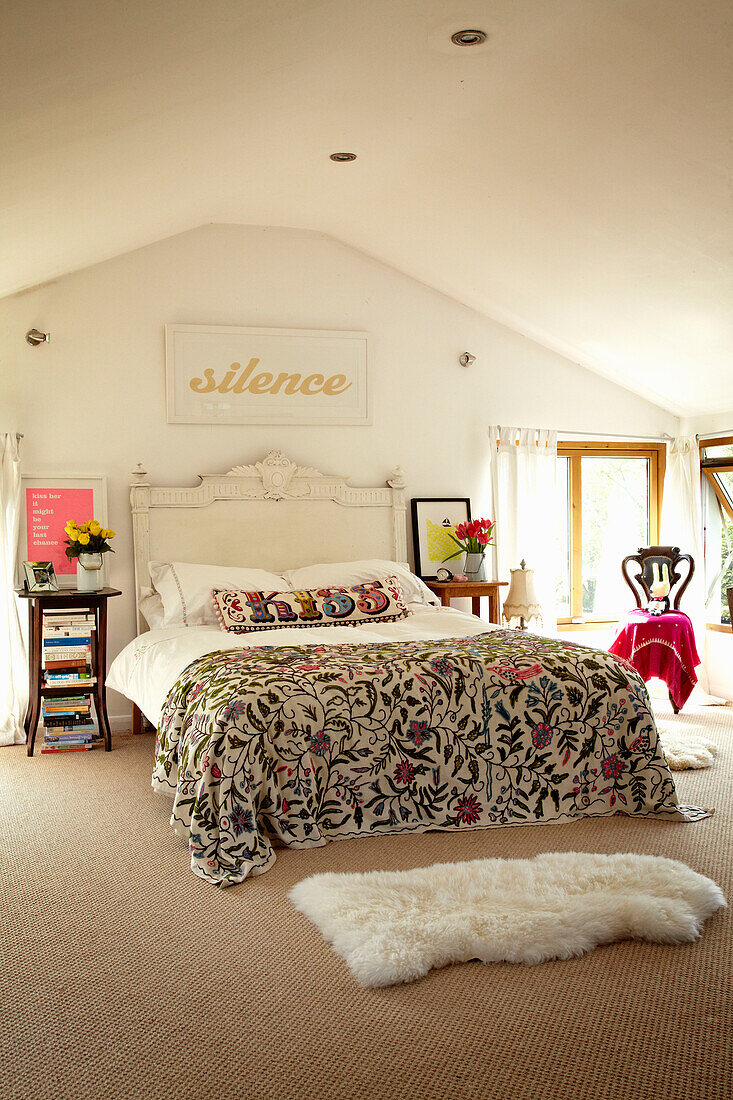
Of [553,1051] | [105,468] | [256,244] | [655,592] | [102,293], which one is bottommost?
[553,1051]

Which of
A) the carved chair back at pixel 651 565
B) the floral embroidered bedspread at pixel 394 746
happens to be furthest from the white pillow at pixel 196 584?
the carved chair back at pixel 651 565

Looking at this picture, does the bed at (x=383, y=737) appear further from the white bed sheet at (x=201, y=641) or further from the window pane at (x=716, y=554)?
the window pane at (x=716, y=554)

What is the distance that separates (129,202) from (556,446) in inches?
126

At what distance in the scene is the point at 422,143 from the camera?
12.7 ft

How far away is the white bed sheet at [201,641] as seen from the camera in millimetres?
3871

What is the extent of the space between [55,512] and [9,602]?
559 millimetres

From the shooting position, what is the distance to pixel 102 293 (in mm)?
5039

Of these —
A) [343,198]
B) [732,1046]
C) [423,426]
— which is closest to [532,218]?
[343,198]

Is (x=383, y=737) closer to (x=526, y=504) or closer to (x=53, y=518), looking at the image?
(x=53, y=518)

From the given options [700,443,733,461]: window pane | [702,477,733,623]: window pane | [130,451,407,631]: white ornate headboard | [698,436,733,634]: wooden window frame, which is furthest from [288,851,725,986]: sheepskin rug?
[700,443,733,461]: window pane

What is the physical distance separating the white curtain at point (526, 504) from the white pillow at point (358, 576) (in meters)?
0.79

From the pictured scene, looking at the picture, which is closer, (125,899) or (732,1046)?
(732,1046)

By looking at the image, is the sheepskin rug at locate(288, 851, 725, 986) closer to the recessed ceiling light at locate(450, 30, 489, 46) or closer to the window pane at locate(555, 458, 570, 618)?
the recessed ceiling light at locate(450, 30, 489, 46)

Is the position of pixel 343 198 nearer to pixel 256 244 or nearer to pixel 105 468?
pixel 256 244
